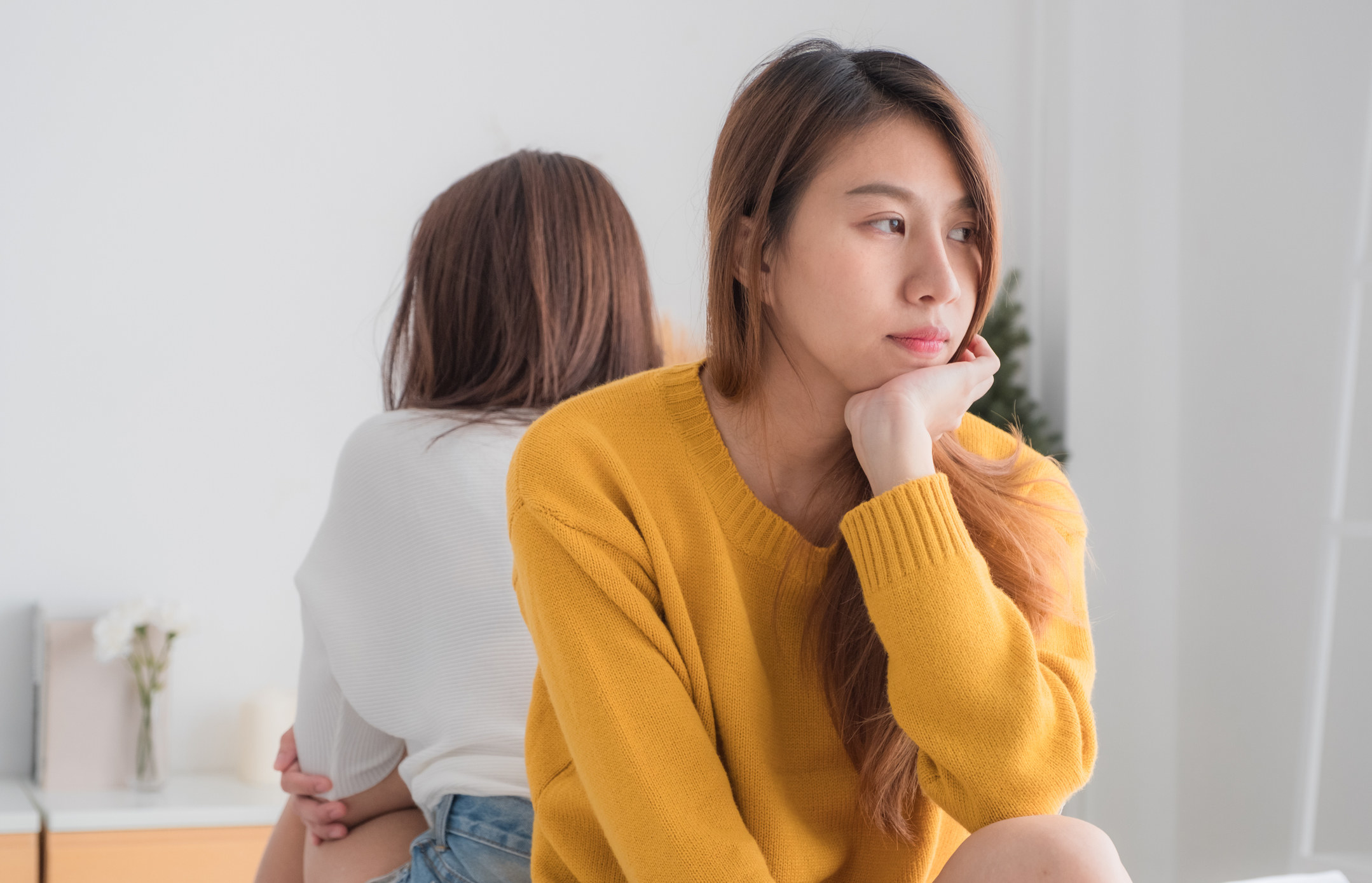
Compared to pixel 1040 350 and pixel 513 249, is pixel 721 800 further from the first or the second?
pixel 1040 350

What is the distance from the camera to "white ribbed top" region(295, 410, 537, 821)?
1286 millimetres

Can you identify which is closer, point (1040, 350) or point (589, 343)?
point (589, 343)

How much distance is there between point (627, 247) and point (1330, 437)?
1602 mm

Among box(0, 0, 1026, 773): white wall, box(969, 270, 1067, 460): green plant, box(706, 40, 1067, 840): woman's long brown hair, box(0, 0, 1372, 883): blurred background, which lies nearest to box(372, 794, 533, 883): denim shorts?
box(706, 40, 1067, 840): woman's long brown hair

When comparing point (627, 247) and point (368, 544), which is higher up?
point (627, 247)

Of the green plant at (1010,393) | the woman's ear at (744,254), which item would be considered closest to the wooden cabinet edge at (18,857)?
the woman's ear at (744,254)

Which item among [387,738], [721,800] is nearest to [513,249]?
[387,738]

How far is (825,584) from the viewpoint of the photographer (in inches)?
43.4

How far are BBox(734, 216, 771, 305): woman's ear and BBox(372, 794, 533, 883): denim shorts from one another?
604 mm

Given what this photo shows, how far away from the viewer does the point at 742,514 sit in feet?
3.61

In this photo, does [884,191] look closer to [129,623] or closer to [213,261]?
[129,623]

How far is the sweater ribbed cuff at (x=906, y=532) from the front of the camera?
996mm

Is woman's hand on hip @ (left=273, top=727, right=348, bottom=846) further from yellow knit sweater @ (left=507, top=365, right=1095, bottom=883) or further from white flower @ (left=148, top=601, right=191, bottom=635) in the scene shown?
white flower @ (left=148, top=601, right=191, bottom=635)

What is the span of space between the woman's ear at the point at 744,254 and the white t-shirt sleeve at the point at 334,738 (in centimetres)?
68
